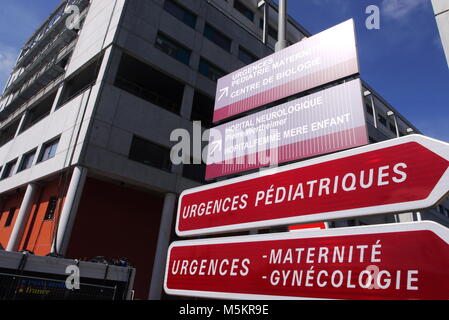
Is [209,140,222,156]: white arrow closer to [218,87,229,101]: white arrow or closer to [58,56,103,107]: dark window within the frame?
[218,87,229,101]: white arrow

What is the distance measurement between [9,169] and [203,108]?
15.5 m

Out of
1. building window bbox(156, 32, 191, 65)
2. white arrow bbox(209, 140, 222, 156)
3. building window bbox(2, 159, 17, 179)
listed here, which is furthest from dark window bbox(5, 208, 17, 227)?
white arrow bbox(209, 140, 222, 156)

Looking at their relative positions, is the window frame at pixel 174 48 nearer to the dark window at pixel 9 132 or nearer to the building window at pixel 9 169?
the building window at pixel 9 169

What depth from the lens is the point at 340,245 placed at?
1.93 meters

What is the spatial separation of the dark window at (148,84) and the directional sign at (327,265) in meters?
16.9

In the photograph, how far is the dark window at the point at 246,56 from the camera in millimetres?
23094

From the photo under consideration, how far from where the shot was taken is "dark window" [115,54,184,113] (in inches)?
714

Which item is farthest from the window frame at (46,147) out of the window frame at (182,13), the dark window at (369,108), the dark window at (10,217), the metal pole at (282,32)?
the dark window at (369,108)

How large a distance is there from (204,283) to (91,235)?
1397cm

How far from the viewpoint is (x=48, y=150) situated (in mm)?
17516

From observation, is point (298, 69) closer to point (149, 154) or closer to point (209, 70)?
point (149, 154)

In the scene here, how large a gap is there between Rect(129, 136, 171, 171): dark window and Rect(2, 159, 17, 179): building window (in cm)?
1170
